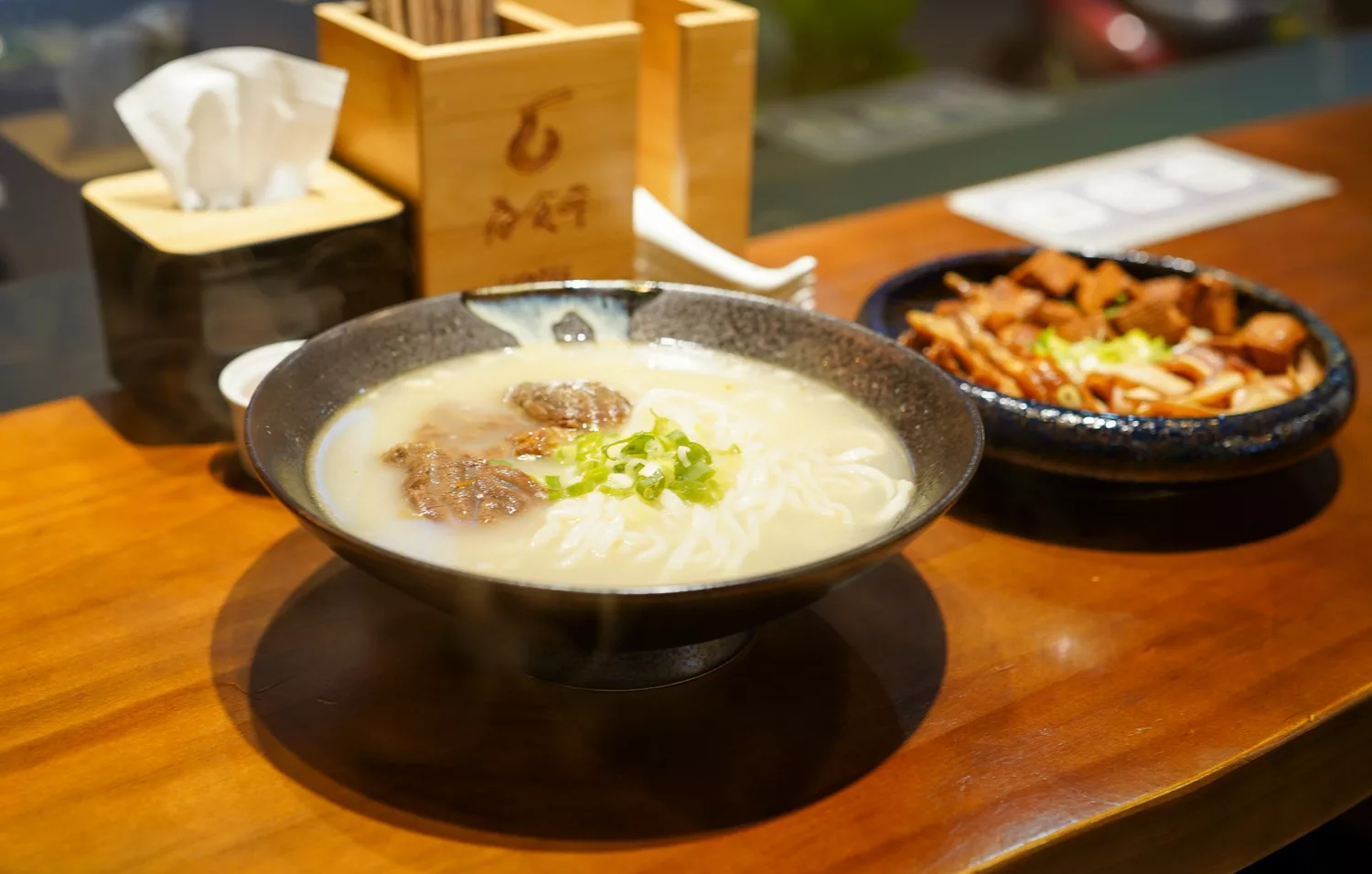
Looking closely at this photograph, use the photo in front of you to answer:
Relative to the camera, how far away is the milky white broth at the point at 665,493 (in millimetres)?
1264

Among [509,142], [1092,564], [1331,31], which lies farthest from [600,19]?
[1331,31]

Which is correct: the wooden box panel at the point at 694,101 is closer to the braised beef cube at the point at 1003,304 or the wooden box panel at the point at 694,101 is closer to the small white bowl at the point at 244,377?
the braised beef cube at the point at 1003,304

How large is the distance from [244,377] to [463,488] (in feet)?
1.65

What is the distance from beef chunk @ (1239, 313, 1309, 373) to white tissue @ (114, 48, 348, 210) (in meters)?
1.35

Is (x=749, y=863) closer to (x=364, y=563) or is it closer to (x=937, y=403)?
(x=364, y=563)

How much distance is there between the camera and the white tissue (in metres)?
1.71

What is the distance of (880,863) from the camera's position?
111 centimetres

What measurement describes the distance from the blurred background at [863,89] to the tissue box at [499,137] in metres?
0.35

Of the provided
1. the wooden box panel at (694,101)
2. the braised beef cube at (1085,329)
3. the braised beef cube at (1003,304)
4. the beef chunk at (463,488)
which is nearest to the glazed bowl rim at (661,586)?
the beef chunk at (463,488)

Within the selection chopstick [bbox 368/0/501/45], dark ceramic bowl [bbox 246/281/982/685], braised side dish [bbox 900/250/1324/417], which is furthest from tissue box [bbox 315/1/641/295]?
braised side dish [bbox 900/250/1324/417]

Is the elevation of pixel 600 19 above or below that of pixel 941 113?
above

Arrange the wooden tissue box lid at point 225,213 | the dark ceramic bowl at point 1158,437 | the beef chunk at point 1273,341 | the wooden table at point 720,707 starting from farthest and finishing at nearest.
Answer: the beef chunk at point 1273,341, the wooden tissue box lid at point 225,213, the dark ceramic bowl at point 1158,437, the wooden table at point 720,707

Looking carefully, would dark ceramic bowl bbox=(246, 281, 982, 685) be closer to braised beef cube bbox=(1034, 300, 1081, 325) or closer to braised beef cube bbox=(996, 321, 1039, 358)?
braised beef cube bbox=(996, 321, 1039, 358)

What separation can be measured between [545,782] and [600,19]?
141cm
